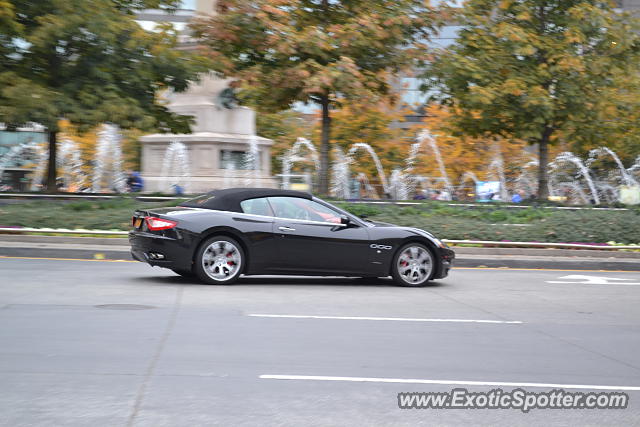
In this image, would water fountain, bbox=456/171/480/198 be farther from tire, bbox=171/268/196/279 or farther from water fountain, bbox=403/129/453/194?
tire, bbox=171/268/196/279

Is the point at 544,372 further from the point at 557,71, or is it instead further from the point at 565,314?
the point at 557,71

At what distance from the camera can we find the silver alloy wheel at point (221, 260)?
39.2ft

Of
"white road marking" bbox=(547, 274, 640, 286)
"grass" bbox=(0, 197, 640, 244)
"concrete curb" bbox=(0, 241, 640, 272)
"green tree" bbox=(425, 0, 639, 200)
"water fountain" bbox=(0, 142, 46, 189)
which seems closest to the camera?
"white road marking" bbox=(547, 274, 640, 286)

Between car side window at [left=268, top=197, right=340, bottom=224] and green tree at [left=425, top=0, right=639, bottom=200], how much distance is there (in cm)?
1517

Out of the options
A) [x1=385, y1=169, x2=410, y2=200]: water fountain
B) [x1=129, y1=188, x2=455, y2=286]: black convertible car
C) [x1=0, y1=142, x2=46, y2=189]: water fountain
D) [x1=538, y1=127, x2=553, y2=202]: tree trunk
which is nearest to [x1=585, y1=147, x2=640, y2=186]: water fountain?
[x1=538, y1=127, x2=553, y2=202]: tree trunk

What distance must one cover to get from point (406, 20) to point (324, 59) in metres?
2.67

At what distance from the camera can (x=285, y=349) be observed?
7.54 meters

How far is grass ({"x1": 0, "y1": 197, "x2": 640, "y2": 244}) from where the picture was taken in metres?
18.3

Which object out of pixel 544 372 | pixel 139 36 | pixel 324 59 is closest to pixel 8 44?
pixel 139 36

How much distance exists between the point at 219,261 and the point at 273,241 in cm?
80

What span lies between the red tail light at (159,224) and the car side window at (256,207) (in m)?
1.06

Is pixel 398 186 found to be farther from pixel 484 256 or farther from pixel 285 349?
pixel 285 349

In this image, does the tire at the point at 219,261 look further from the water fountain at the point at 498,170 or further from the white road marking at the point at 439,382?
the water fountain at the point at 498,170

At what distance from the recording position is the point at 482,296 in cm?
1223
